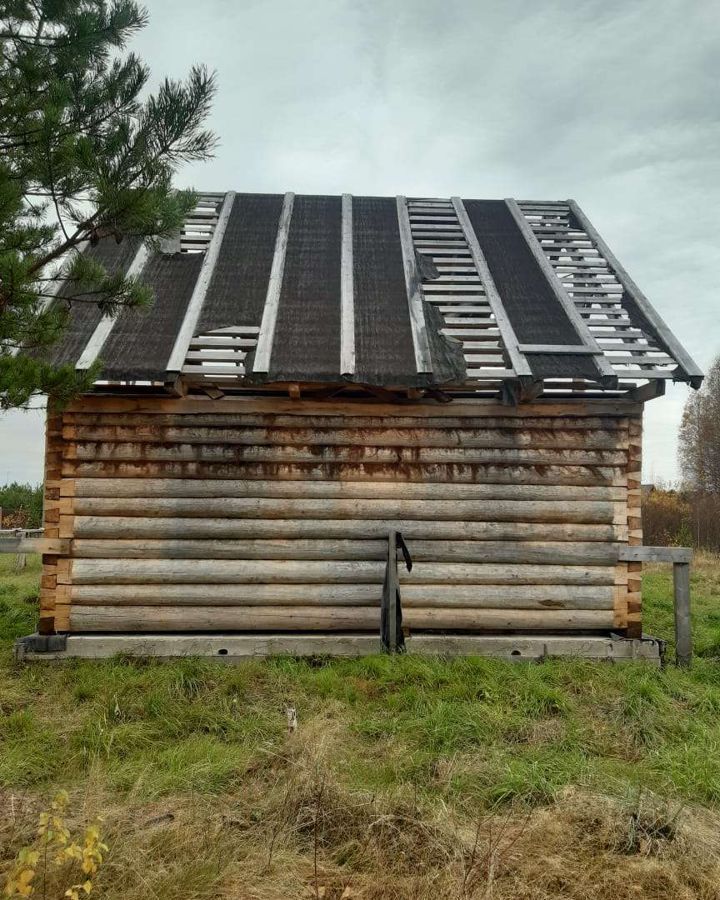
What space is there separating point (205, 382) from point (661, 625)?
747 cm

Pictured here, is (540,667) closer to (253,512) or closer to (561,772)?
(561,772)

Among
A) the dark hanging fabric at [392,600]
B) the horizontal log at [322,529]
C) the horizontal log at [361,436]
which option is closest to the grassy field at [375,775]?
the dark hanging fabric at [392,600]

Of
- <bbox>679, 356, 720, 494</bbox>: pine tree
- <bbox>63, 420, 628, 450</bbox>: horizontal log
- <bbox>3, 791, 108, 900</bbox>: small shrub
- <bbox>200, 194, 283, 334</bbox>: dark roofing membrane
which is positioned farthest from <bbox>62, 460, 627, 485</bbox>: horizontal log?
<bbox>679, 356, 720, 494</bbox>: pine tree

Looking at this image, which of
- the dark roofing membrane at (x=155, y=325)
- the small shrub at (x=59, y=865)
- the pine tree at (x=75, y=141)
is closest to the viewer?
the small shrub at (x=59, y=865)

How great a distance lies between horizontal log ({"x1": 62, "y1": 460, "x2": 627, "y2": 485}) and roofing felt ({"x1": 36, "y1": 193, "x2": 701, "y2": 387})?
1.08 m

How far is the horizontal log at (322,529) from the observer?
7.24 m

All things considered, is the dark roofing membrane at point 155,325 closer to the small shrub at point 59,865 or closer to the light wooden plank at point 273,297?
the light wooden plank at point 273,297

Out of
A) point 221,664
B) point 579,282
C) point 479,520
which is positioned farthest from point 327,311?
point 221,664

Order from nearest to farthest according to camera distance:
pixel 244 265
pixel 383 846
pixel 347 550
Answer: pixel 383 846, pixel 347 550, pixel 244 265

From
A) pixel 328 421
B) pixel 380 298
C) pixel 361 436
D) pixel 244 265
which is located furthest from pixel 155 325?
pixel 380 298

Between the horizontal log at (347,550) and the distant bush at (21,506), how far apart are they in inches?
708

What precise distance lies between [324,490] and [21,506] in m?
25.7

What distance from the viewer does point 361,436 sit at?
24.4 feet

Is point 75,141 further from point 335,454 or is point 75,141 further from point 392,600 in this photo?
point 392,600
